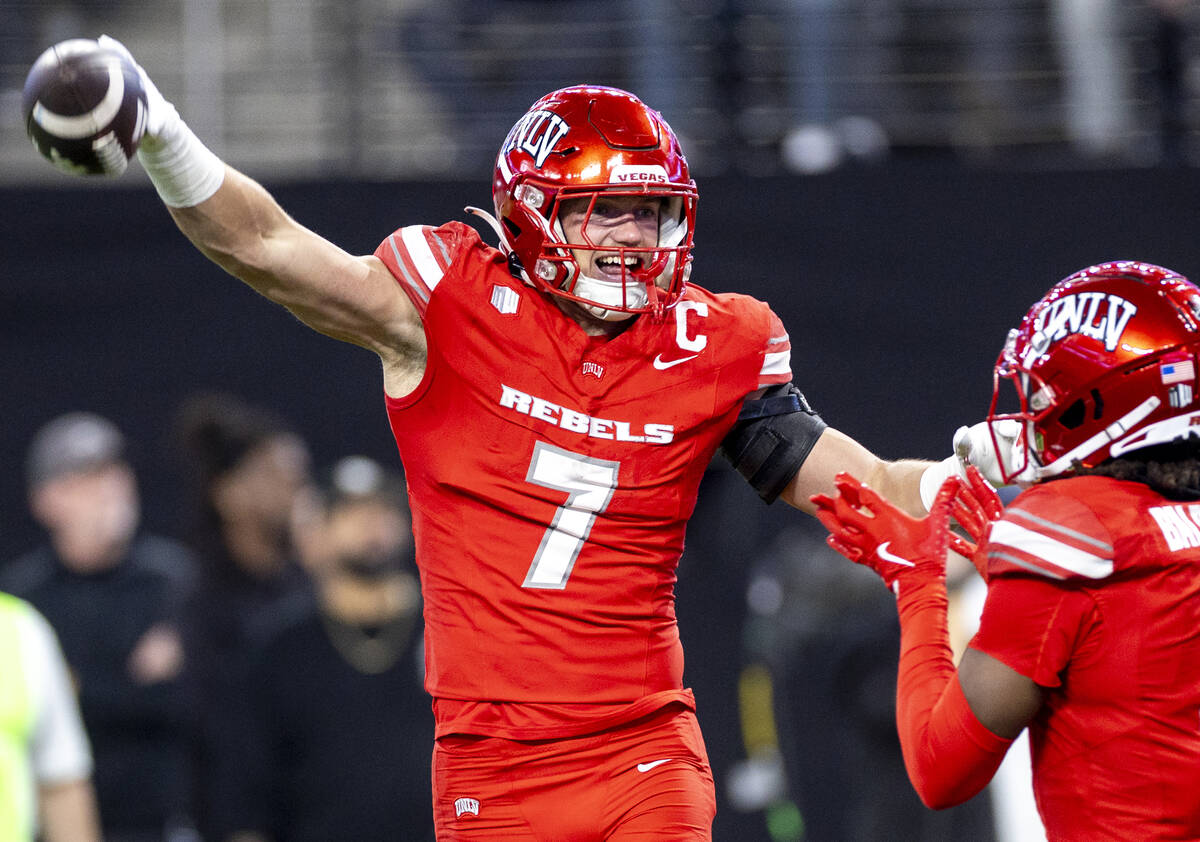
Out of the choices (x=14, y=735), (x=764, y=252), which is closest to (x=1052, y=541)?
(x=14, y=735)

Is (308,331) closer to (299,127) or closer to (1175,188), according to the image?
(299,127)

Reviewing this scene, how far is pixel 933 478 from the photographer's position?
3291 mm

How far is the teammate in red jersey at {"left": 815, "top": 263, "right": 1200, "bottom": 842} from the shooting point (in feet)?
8.00

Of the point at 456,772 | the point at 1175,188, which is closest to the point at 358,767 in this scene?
the point at 456,772

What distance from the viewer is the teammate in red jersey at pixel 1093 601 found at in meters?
2.44

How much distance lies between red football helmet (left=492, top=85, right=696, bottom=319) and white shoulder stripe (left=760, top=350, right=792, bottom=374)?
0.25m

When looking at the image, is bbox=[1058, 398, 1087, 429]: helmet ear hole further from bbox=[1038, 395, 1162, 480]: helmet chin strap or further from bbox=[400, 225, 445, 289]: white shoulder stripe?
bbox=[400, 225, 445, 289]: white shoulder stripe

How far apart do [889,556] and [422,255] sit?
1.11 meters

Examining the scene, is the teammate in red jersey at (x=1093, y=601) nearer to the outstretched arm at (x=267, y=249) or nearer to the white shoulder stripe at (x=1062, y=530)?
the white shoulder stripe at (x=1062, y=530)

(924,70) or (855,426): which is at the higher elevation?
(924,70)

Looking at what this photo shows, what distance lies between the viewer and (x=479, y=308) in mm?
3148

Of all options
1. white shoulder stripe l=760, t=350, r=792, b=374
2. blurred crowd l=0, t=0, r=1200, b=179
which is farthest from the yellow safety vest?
blurred crowd l=0, t=0, r=1200, b=179

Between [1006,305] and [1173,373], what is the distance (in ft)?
14.3

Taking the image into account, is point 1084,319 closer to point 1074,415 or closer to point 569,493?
point 1074,415
